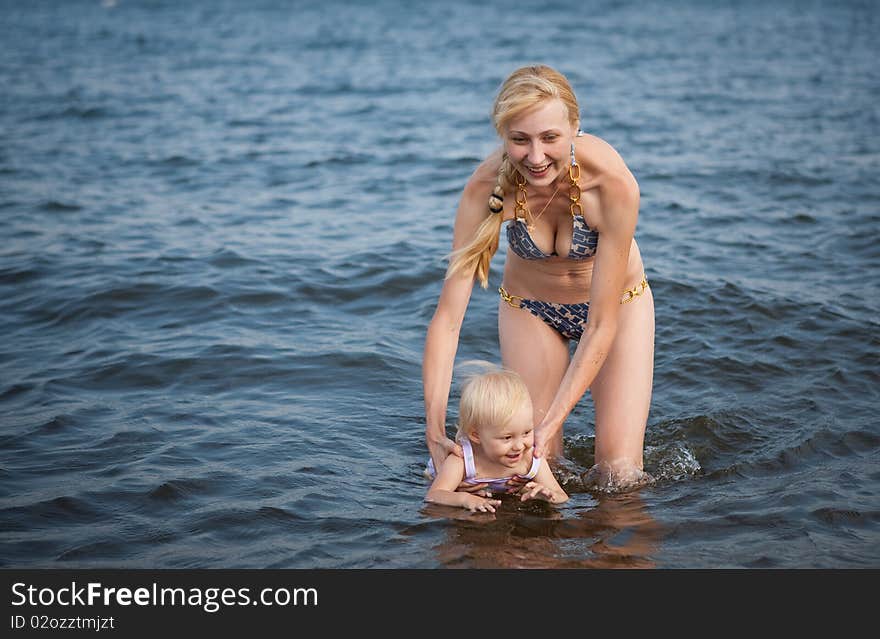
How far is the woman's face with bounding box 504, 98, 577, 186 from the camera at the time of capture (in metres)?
4.61

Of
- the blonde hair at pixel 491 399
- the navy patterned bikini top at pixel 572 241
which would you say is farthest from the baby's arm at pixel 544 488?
the navy patterned bikini top at pixel 572 241

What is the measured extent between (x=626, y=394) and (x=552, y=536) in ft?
3.06

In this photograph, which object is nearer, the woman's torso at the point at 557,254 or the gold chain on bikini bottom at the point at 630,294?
the woman's torso at the point at 557,254

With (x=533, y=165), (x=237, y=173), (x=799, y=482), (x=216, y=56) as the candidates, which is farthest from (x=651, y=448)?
(x=216, y=56)

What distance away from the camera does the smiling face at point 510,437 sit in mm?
4945

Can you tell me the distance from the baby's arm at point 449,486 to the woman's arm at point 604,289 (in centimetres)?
41

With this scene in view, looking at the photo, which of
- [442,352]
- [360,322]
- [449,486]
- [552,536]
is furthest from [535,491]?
[360,322]

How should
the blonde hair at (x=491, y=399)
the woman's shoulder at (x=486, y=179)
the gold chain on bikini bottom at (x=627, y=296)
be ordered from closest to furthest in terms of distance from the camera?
the blonde hair at (x=491, y=399), the woman's shoulder at (x=486, y=179), the gold chain on bikini bottom at (x=627, y=296)

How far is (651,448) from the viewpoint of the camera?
6.12 m

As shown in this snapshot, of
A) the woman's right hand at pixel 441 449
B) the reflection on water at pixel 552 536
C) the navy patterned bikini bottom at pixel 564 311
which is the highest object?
the navy patterned bikini bottom at pixel 564 311

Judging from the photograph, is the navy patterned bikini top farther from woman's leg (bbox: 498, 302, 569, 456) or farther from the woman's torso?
woman's leg (bbox: 498, 302, 569, 456)

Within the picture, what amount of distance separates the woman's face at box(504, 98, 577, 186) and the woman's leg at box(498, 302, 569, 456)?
102cm

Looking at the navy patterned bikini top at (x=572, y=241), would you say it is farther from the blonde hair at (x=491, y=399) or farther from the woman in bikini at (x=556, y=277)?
the blonde hair at (x=491, y=399)

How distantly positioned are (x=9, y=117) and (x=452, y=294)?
43.1ft
